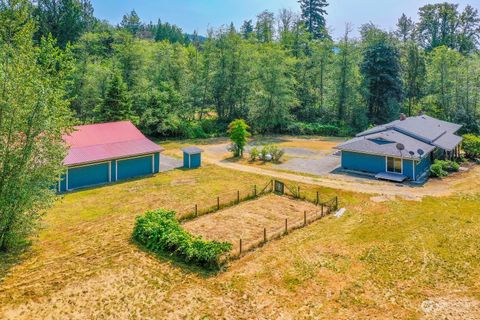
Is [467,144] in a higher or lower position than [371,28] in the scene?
lower

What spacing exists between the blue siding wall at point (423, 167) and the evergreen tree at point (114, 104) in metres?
28.3

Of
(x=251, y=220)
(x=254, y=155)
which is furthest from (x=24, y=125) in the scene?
(x=254, y=155)

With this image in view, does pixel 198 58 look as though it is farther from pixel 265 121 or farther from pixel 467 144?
pixel 467 144

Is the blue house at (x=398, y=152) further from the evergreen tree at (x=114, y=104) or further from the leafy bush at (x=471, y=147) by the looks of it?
the evergreen tree at (x=114, y=104)

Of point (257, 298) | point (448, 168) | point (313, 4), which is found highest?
point (313, 4)

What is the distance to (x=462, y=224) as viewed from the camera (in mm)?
18281

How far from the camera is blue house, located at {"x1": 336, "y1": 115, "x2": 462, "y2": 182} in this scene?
26150 mm

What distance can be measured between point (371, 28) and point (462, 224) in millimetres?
39861

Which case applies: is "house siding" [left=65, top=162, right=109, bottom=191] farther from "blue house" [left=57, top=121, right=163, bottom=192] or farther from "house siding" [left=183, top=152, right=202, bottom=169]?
"house siding" [left=183, top=152, right=202, bottom=169]

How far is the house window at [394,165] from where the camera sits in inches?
1045

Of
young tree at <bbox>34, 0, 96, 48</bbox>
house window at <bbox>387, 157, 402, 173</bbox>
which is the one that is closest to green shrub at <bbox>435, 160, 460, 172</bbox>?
house window at <bbox>387, 157, 402, 173</bbox>

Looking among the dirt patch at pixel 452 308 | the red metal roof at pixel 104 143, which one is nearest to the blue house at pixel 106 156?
the red metal roof at pixel 104 143

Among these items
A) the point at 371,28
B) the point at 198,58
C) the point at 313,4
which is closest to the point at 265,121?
the point at 198,58

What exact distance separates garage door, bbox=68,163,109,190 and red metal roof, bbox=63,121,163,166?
596 millimetres
